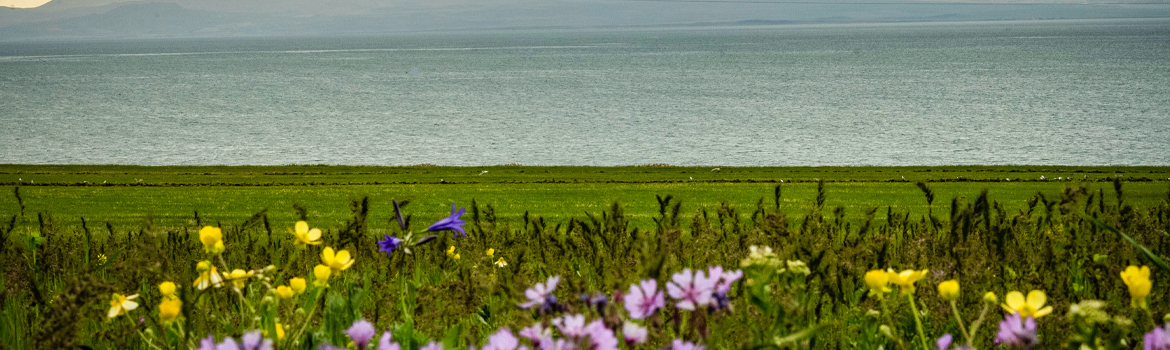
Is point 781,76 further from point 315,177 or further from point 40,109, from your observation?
point 315,177

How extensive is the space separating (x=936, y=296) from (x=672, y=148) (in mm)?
28518

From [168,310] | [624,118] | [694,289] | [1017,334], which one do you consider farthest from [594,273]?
[624,118]

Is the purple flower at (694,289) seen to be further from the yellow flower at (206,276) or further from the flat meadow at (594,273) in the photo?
the yellow flower at (206,276)

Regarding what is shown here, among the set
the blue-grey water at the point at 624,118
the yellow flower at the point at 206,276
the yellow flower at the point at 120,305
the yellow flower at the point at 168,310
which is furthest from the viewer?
the blue-grey water at the point at 624,118

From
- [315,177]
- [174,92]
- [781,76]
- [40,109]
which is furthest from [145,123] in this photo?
[781,76]

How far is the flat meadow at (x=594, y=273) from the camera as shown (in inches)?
62.7

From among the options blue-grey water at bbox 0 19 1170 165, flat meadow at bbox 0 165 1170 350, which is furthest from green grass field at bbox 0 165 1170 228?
blue-grey water at bbox 0 19 1170 165

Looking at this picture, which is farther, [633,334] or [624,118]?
[624,118]

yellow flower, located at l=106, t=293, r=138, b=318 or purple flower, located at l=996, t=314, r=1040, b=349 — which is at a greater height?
purple flower, located at l=996, t=314, r=1040, b=349

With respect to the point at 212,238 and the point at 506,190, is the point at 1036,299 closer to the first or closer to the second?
the point at 212,238

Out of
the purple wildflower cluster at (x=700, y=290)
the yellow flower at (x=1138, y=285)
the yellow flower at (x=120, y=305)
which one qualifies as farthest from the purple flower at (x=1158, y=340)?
the yellow flower at (x=120, y=305)

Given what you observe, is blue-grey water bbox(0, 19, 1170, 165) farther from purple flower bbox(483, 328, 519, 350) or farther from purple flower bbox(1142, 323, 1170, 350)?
purple flower bbox(483, 328, 519, 350)

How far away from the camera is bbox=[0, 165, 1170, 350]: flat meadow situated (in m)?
1.59

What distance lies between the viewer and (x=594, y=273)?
451cm
